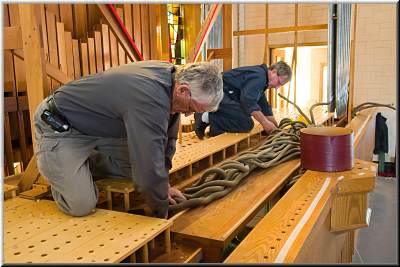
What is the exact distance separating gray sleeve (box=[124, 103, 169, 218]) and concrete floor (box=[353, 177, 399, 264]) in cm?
207

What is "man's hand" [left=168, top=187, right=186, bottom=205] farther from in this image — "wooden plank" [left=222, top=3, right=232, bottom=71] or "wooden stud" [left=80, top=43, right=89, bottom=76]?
"wooden plank" [left=222, top=3, right=232, bottom=71]

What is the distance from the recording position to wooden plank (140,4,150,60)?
5566mm

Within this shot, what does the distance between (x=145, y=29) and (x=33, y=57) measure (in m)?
3.75

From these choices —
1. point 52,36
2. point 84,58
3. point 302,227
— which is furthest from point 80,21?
point 302,227

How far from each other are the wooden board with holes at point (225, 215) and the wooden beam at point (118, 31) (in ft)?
4.47

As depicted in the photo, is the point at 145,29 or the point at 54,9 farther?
the point at 145,29

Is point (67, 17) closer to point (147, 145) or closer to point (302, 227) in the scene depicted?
point (147, 145)

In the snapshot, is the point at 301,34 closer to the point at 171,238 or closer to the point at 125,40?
the point at 125,40

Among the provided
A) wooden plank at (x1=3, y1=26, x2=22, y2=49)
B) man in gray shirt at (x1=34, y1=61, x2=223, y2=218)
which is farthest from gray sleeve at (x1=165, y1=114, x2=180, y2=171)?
wooden plank at (x1=3, y1=26, x2=22, y2=49)

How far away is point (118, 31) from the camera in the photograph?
2.87m

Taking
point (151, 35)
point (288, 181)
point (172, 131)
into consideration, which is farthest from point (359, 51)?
point (172, 131)

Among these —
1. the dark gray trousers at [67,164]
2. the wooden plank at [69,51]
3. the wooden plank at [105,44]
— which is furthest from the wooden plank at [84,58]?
the dark gray trousers at [67,164]

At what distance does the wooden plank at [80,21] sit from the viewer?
16.3 ft

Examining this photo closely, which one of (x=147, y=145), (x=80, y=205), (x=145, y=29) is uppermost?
(x=145, y=29)
